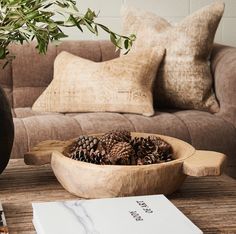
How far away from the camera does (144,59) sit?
2500mm

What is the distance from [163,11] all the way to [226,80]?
33.0 inches

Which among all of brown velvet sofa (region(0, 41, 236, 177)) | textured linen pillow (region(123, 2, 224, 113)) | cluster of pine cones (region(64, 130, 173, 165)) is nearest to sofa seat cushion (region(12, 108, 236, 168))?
brown velvet sofa (region(0, 41, 236, 177))

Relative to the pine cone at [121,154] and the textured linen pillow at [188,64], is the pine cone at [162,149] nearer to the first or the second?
the pine cone at [121,154]

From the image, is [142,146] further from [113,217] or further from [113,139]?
[113,217]

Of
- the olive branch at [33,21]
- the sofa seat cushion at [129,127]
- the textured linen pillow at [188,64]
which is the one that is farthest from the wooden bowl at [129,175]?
the textured linen pillow at [188,64]

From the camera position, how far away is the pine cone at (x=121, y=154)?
112 centimetres

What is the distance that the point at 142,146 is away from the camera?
1.20m

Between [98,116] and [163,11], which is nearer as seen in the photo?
[98,116]

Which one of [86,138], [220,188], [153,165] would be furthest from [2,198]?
[220,188]

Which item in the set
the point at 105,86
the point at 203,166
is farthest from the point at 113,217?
the point at 105,86

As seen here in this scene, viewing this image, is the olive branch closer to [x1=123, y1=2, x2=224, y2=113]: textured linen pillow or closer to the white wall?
[x1=123, y1=2, x2=224, y2=113]: textured linen pillow

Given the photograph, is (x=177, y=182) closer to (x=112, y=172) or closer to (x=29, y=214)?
(x=112, y=172)

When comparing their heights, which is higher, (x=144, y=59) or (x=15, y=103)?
(x=144, y=59)

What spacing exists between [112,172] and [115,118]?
120 centimetres
